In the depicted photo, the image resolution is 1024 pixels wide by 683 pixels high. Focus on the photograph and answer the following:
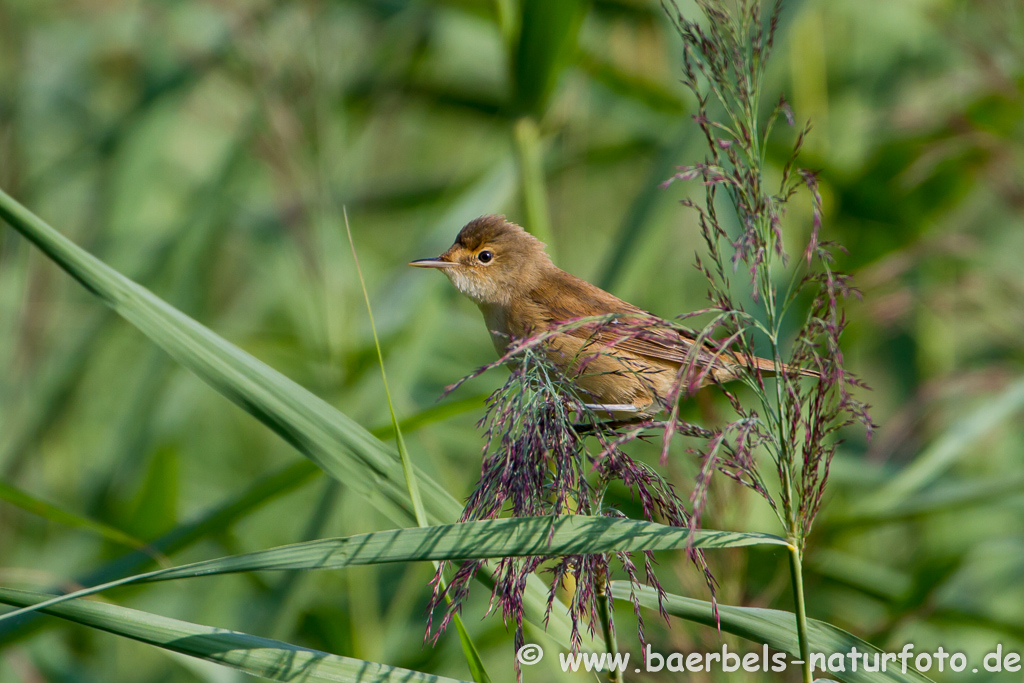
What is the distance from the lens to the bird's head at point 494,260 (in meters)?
1.74

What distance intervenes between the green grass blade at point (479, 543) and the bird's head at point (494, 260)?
2.88ft

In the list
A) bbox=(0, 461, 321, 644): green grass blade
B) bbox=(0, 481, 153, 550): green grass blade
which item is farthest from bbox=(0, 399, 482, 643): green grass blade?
bbox=(0, 481, 153, 550): green grass blade

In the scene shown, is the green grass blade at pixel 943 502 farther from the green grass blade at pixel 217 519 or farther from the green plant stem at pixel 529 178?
the green grass blade at pixel 217 519

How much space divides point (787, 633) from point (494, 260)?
0.98m

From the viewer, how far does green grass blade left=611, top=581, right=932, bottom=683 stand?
1.02 metres

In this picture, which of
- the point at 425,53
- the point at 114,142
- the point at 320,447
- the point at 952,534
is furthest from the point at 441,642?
the point at 425,53

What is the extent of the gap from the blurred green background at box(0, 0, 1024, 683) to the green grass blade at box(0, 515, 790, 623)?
0.96m

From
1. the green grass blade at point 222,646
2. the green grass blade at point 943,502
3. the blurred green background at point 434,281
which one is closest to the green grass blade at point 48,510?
the green grass blade at point 222,646

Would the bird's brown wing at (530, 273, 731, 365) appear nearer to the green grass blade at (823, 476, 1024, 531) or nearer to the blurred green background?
the blurred green background

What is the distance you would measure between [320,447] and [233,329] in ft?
7.52

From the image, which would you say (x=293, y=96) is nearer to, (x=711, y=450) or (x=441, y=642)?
(x=441, y=642)

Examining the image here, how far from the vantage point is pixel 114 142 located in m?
2.91

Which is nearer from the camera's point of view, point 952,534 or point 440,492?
point 440,492

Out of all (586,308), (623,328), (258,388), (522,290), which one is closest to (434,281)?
(522,290)
